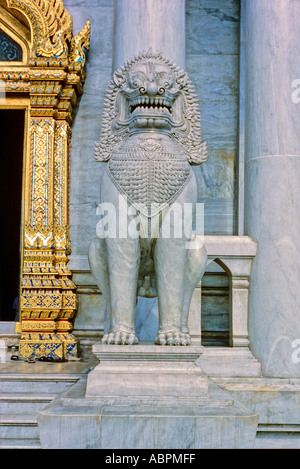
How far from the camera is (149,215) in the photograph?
553cm

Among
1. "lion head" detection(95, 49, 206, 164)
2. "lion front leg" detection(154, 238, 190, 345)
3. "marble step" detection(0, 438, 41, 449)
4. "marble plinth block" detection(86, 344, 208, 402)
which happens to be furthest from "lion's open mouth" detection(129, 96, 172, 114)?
"marble step" detection(0, 438, 41, 449)

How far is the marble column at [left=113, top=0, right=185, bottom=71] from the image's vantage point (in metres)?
8.07

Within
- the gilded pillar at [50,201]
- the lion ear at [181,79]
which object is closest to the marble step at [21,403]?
the gilded pillar at [50,201]

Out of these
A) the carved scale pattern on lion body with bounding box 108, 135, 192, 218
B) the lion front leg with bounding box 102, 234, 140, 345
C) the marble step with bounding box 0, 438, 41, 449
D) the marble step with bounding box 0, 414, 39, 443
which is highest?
the carved scale pattern on lion body with bounding box 108, 135, 192, 218

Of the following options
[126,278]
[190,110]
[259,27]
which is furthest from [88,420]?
[259,27]

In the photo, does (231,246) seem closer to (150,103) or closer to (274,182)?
(274,182)

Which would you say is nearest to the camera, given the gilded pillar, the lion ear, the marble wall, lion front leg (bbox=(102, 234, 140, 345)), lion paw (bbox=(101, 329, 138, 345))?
lion paw (bbox=(101, 329, 138, 345))

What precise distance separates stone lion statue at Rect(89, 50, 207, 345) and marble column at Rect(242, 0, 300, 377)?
6.08 feet

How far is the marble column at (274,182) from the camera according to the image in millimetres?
7176

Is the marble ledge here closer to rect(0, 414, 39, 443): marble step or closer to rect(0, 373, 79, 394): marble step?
rect(0, 373, 79, 394): marble step

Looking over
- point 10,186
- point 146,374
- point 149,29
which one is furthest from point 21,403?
point 10,186

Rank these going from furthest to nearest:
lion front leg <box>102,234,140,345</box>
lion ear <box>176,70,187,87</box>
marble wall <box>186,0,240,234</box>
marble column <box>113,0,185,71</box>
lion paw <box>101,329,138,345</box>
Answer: marble wall <box>186,0,240,234</box> < marble column <box>113,0,185,71</box> < lion ear <box>176,70,187,87</box> < lion front leg <box>102,234,140,345</box> < lion paw <box>101,329,138,345</box>

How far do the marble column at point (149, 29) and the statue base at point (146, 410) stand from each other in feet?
14.7

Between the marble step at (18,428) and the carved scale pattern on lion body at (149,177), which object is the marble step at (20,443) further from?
the carved scale pattern on lion body at (149,177)
